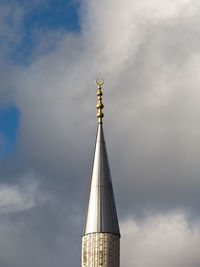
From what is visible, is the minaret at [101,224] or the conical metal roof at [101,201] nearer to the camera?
the minaret at [101,224]

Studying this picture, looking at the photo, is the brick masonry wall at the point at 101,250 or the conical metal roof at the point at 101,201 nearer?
the brick masonry wall at the point at 101,250

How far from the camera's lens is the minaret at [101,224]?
175 ft

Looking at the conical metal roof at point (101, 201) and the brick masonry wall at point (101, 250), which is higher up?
the conical metal roof at point (101, 201)

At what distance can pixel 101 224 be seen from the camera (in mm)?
54062

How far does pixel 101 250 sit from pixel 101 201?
287 cm

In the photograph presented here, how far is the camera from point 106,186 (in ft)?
182

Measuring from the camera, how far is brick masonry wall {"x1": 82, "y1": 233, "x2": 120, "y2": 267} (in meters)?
53.2

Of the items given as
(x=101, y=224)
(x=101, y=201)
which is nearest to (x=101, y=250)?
(x=101, y=224)

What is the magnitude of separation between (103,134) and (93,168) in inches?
91.3

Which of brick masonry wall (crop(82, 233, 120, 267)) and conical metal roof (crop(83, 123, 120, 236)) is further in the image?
conical metal roof (crop(83, 123, 120, 236))

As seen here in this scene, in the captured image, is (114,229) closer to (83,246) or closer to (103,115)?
(83,246)

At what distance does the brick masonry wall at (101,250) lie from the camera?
53188mm

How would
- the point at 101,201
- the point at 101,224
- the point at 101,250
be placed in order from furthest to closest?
the point at 101,201 < the point at 101,224 < the point at 101,250

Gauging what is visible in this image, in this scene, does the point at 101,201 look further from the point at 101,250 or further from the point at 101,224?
the point at 101,250
